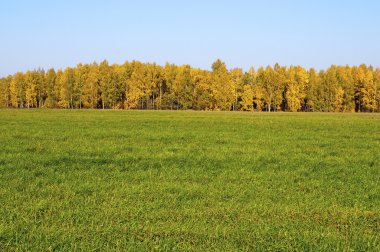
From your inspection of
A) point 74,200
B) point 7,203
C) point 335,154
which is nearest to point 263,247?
point 74,200

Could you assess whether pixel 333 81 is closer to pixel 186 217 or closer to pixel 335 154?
pixel 335 154

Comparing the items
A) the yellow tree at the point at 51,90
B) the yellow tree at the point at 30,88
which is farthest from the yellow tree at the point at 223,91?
the yellow tree at the point at 30,88

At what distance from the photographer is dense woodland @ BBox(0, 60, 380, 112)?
107m

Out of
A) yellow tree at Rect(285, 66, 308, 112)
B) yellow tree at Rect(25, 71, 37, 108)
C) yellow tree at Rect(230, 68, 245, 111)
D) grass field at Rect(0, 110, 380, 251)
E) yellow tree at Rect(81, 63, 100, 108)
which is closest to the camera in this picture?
grass field at Rect(0, 110, 380, 251)

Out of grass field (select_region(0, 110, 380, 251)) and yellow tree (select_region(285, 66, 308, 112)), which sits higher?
yellow tree (select_region(285, 66, 308, 112))

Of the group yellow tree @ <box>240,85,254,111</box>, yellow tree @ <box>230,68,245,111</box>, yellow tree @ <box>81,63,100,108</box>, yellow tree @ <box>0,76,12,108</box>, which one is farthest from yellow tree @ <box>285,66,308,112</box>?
yellow tree @ <box>0,76,12,108</box>

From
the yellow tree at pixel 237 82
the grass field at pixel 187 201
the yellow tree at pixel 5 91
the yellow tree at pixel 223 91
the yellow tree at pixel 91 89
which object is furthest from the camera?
the yellow tree at pixel 5 91

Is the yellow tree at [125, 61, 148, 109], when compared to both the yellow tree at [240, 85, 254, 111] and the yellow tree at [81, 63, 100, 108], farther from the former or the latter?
the yellow tree at [240, 85, 254, 111]

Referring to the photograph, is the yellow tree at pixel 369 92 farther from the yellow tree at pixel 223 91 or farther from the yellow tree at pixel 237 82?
the yellow tree at pixel 223 91

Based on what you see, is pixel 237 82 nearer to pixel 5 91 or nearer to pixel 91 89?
pixel 91 89

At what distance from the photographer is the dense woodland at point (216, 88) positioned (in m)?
107

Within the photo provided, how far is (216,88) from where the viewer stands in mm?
106125

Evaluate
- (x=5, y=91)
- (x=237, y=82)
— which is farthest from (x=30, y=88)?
(x=237, y=82)

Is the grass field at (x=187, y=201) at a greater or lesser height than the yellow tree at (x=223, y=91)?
lesser
